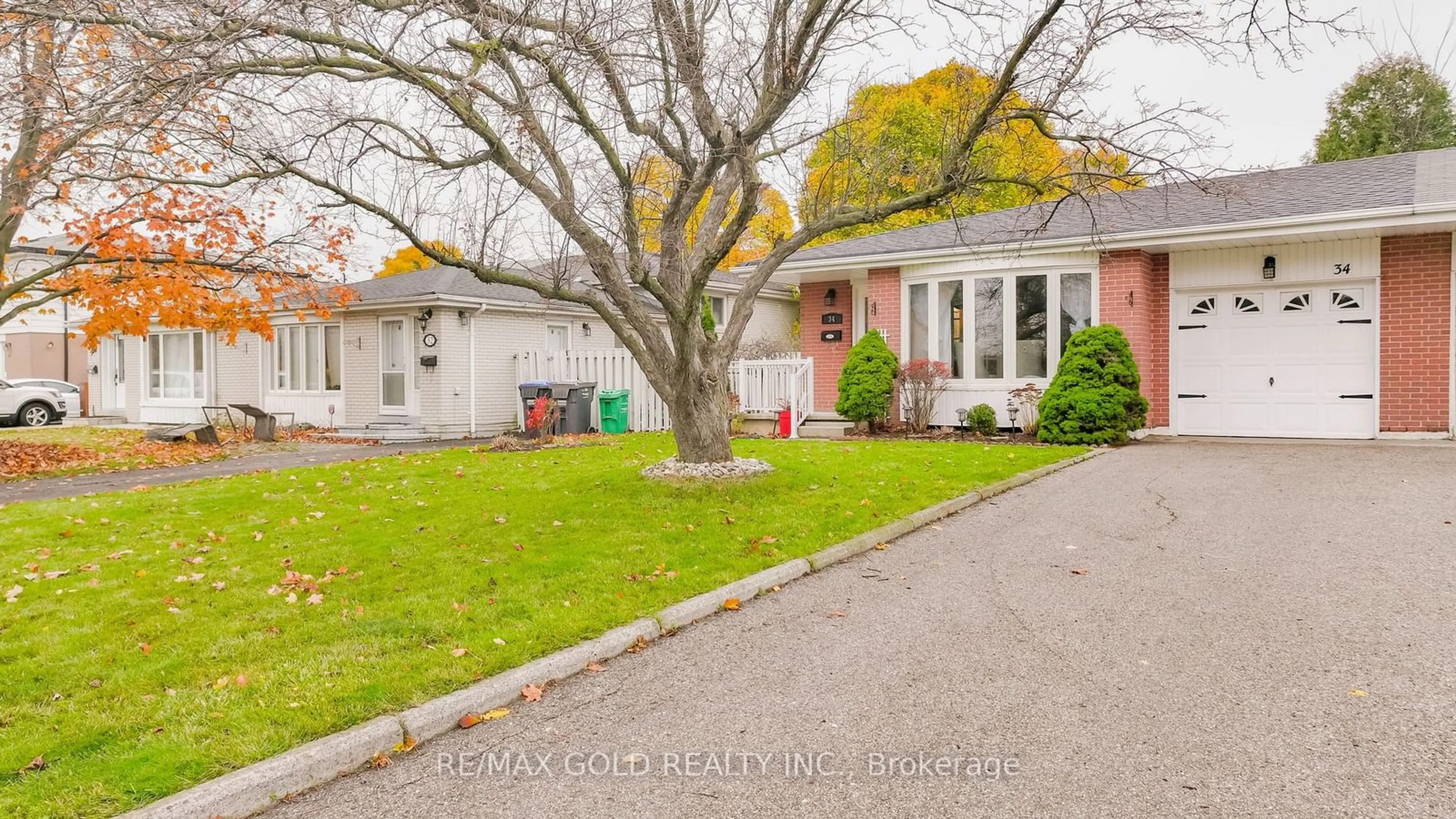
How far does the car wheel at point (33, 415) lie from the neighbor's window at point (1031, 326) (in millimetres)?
24452

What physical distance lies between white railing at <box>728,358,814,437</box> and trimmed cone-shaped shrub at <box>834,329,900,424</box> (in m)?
0.86

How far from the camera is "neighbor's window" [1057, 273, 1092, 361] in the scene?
1286cm

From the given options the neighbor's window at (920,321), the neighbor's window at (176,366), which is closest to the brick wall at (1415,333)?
the neighbor's window at (920,321)

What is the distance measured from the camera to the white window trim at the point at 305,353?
18.6 metres

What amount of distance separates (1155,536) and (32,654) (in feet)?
24.1

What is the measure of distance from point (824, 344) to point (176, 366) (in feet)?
58.7

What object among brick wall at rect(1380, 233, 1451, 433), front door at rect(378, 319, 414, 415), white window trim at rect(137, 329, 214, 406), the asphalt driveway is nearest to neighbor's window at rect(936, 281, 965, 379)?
brick wall at rect(1380, 233, 1451, 433)

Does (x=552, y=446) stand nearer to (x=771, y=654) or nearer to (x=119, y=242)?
(x=119, y=242)

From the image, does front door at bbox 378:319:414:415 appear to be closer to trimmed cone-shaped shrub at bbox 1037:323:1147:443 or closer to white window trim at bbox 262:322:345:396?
white window trim at bbox 262:322:345:396

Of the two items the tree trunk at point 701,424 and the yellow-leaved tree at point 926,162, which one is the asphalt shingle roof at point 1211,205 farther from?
the tree trunk at point 701,424

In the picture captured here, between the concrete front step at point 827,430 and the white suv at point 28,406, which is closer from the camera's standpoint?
the concrete front step at point 827,430

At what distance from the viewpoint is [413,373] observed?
17406 mm

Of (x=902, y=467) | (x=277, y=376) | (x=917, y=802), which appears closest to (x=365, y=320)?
(x=277, y=376)

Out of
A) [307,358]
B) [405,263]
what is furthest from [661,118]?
[405,263]
